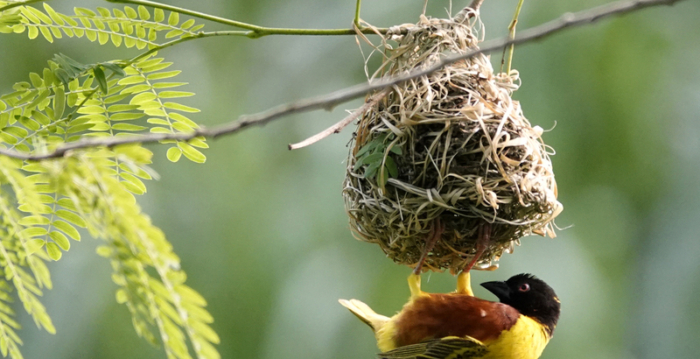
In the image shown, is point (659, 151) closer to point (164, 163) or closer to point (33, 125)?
point (164, 163)

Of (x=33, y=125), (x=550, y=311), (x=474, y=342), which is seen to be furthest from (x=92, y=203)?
(x=550, y=311)

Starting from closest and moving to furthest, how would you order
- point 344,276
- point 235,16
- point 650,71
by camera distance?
point 344,276 < point 650,71 < point 235,16

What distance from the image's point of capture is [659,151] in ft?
21.0

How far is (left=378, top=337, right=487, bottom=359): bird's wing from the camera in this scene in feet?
7.23

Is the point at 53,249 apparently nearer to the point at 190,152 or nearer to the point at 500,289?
the point at 190,152

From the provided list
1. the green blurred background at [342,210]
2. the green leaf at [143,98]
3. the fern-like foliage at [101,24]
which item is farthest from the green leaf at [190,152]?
the green blurred background at [342,210]

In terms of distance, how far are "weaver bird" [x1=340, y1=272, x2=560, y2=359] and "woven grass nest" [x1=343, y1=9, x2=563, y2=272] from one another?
327 mm

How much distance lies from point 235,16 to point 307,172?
207 cm

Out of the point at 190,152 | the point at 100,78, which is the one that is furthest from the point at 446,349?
the point at 100,78

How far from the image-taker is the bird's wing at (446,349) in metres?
2.21

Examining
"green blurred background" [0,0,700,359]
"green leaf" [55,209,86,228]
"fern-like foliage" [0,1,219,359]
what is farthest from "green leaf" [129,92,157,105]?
"green blurred background" [0,0,700,359]

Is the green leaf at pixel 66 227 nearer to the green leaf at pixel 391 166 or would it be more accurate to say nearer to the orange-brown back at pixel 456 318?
the green leaf at pixel 391 166

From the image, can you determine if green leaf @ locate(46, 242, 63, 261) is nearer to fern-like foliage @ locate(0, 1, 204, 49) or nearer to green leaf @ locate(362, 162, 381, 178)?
fern-like foliage @ locate(0, 1, 204, 49)

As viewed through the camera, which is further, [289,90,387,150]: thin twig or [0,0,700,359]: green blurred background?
[0,0,700,359]: green blurred background
